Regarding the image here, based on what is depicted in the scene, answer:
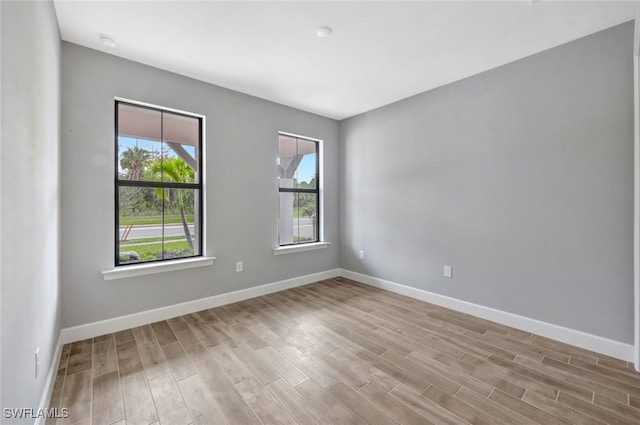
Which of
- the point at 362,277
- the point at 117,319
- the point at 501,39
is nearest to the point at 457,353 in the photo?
the point at 362,277

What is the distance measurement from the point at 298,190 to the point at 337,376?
2.77 metres

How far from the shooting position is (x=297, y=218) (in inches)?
168

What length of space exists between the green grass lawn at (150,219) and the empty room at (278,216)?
0.08 ft

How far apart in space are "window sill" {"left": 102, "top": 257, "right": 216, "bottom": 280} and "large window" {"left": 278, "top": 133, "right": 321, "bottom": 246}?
3.88 feet

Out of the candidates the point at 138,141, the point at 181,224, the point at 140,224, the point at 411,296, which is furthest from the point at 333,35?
the point at 411,296

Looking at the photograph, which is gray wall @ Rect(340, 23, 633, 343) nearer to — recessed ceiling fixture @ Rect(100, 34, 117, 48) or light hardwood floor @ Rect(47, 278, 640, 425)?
light hardwood floor @ Rect(47, 278, 640, 425)

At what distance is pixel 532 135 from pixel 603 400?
211 centimetres

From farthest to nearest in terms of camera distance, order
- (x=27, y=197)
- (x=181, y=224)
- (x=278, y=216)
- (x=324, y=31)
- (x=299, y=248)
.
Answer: (x=299, y=248), (x=278, y=216), (x=181, y=224), (x=324, y=31), (x=27, y=197)

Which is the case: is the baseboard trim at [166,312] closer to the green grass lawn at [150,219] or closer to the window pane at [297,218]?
the window pane at [297,218]

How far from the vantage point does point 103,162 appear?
255cm

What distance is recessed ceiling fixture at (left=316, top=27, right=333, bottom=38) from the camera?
2.22 m

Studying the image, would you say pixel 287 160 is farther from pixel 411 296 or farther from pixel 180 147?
pixel 411 296

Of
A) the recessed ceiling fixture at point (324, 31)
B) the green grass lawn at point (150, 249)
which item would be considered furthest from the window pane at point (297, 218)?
the recessed ceiling fixture at point (324, 31)

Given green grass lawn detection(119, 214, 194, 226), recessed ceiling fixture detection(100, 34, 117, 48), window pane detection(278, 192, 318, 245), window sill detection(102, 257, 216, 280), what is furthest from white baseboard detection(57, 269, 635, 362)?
recessed ceiling fixture detection(100, 34, 117, 48)
